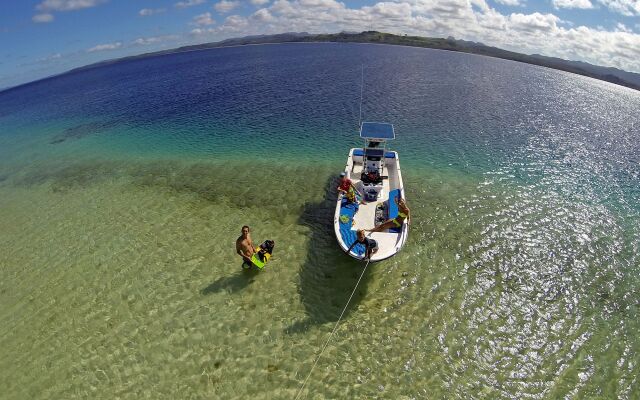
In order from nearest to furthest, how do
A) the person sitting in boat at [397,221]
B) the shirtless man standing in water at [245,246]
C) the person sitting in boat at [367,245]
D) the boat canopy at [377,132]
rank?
1. the person sitting in boat at [367,245]
2. the shirtless man standing in water at [245,246]
3. the person sitting in boat at [397,221]
4. the boat canopy at [377,132]

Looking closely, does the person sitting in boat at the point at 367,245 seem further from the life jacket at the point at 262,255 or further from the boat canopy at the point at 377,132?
the boat canopy at the point at 377,132

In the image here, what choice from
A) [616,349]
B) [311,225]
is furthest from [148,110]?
[616,349]

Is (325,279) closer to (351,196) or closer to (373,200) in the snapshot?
(351,196)

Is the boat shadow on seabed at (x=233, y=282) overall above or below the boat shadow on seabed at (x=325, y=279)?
above

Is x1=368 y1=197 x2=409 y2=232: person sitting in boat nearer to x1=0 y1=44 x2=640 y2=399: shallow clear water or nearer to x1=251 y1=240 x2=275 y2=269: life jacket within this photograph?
x1=0 y1=44 x2=640 y2=399: shallow clear water

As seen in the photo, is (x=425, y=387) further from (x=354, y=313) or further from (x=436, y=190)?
(x=436, y=190)

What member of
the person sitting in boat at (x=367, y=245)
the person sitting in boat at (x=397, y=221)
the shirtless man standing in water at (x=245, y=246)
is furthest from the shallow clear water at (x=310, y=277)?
the person sitting in boat at (x=397, y=221)
